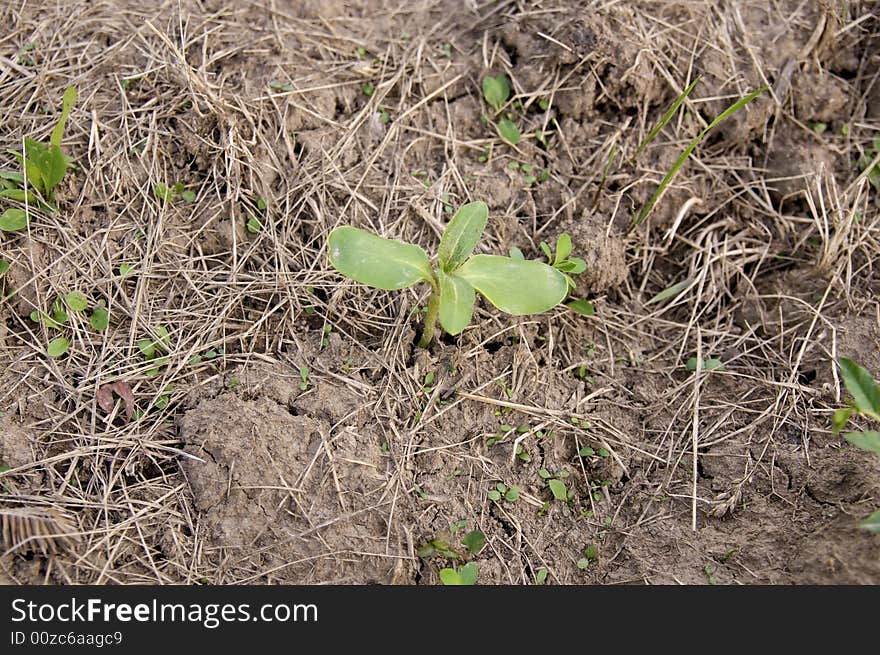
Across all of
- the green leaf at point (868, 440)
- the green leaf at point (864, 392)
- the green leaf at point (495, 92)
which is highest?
the green leaf at point (495, 92)

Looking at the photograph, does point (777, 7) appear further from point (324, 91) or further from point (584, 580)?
point (584, 580)

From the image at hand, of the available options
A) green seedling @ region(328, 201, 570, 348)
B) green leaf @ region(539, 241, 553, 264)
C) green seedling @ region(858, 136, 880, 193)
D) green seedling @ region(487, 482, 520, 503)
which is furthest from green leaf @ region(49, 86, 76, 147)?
green seedling @ region(858, 136, 880, 193)

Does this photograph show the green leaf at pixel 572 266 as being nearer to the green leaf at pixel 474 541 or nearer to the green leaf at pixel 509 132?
the green leaf at pixel 509 132

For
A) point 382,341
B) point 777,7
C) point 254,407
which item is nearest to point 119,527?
point 254,407

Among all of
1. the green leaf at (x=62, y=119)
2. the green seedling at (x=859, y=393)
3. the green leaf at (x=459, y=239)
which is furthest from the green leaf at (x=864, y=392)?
the green leaf at (x=62, y=119)

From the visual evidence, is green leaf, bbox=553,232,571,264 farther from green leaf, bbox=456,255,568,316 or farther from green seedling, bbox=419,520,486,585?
green seedling, bbox=419,520,486,585

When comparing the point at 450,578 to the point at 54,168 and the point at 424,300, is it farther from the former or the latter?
the point at 54,168
